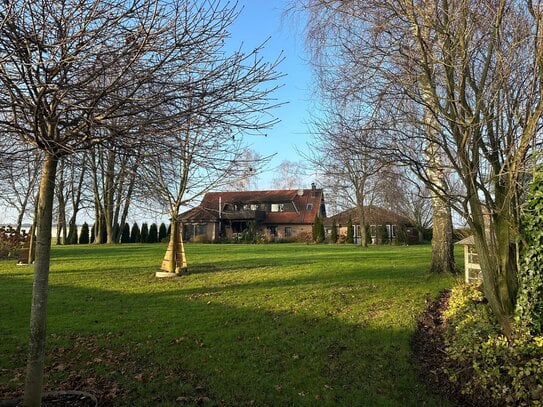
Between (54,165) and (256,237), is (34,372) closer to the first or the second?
(54,165)

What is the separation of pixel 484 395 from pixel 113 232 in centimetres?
3461

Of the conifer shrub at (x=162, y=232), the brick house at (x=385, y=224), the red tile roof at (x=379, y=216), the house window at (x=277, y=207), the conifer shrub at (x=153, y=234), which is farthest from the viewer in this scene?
the house window at (x=277, y=207)

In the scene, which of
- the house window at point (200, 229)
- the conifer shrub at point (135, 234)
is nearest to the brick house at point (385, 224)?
the house window at point (200, 229)

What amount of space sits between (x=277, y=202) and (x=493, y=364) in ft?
134

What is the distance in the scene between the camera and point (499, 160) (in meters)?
5.45

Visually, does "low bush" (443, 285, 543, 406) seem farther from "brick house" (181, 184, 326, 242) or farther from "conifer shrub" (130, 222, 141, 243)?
"conifer shrub" (130, 222, 141, 243)

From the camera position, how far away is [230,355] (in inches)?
214

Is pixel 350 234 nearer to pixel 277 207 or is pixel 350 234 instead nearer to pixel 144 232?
pixel 277 207

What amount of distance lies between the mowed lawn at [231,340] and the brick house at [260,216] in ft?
105

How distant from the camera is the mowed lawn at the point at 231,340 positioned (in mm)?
4508

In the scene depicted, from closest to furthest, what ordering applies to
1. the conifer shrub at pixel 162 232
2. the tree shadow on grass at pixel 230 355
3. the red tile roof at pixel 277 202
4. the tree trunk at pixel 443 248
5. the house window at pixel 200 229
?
the tree shadow on grass at pixel 230 355, the tree trunk at pixel 443 248, the conifer shrub at pixel 162 232, the red tile roof at pixel 277 202, the house window at pixel 200 229

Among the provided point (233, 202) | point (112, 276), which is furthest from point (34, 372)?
point (233, 202)

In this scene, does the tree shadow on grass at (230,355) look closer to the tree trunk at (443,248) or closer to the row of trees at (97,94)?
the row of trees at (97,94)

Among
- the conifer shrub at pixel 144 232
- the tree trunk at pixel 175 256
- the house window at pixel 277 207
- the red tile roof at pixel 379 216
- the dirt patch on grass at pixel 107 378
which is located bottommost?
the dirt patch on grass at pixel 107 378
